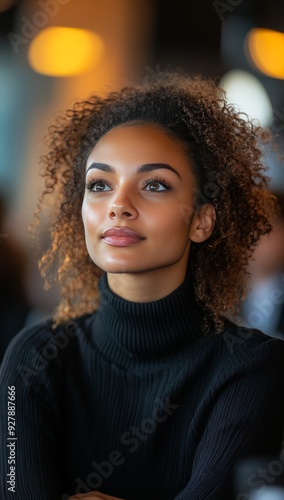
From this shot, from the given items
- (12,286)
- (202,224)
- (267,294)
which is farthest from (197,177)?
(12,286)

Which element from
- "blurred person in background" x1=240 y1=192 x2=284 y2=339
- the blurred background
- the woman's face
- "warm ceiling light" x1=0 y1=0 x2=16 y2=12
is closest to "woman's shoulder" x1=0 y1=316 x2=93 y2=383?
the woman's face

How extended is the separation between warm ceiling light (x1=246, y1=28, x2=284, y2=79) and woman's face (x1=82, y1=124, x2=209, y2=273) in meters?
0.51

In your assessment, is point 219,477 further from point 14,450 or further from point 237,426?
point 14,450

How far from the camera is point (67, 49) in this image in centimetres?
131

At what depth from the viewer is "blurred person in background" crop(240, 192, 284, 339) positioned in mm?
1175

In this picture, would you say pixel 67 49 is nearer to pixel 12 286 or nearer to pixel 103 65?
pixel 103 65

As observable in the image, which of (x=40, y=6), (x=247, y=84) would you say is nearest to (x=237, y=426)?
(x=247, y=84)

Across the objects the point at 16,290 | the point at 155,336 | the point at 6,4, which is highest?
the point at 6,4

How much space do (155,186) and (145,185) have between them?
0.01m

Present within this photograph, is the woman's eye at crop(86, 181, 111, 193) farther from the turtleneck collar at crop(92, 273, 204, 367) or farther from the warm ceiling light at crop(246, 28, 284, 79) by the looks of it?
the warm ceiling light at crop(246, 28, 284, 79)

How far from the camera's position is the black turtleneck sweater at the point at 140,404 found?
0.72 metres

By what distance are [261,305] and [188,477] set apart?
19.8 inches

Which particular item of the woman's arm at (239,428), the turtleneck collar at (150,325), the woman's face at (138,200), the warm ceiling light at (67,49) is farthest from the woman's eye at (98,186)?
the warm ceiling light at (67,49)

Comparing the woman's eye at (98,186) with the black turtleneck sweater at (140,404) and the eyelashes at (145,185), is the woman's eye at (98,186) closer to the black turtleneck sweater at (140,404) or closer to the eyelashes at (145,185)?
the eyelashes at (145,185)
